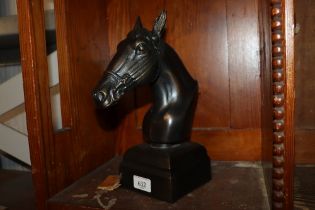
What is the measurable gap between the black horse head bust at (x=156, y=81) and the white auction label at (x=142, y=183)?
105 millimetres

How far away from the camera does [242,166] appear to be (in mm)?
923

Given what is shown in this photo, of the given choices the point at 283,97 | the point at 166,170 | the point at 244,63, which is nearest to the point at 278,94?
the point at 283,97

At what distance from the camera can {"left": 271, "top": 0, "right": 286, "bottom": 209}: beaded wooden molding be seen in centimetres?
49

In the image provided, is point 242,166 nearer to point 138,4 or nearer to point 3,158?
point 138,4

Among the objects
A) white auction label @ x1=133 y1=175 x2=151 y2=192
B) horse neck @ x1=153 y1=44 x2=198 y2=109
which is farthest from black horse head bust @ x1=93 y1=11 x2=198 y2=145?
white auction label @ x1=133 y1=175 x2=151 y2=192

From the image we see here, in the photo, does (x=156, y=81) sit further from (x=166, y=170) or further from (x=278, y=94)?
(x=278, y=94)

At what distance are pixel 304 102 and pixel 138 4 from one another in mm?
656

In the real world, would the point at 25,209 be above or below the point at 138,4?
below

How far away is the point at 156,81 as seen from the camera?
784mm

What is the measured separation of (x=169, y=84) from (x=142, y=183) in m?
0.27

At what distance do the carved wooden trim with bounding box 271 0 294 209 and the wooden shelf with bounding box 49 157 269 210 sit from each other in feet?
0.47

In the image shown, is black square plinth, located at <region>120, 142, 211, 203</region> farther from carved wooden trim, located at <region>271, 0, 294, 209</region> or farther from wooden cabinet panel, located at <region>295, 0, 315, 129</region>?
wooden cabinet panel, located at <region>295, 0, 315, 129</region>

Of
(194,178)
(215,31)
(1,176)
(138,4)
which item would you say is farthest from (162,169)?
(1,176)

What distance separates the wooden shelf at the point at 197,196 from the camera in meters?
0.65
